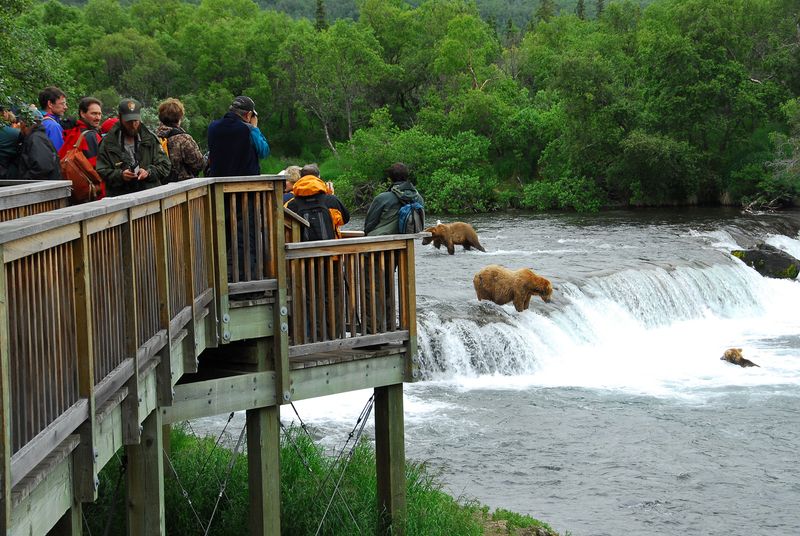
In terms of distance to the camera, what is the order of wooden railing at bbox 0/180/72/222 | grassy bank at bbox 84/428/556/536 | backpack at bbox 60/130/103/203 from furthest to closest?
1. grassy bank at bbox 84/428/556/536
2. backpack at bbox 60/130/103/203
3. wooden railing at bbox 0/180/72/222

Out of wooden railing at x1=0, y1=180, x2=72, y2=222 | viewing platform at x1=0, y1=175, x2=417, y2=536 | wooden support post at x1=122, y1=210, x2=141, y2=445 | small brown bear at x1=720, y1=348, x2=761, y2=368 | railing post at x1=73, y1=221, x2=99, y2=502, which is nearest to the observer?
viewing platform at x1=0, y1=175, x2=417, y2=536

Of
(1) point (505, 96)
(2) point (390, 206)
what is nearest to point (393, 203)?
(2) point (390, 206)

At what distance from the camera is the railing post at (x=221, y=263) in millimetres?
8047

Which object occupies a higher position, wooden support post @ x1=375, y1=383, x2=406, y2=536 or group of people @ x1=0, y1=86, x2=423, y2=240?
group of people @ x1=0, y1=86, x2=423, y2=240

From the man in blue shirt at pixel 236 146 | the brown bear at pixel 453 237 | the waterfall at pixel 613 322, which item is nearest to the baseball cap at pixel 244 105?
the man in blue shirt at pixel 236 146

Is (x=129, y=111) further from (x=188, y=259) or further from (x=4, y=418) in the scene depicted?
(x=4, y=418)

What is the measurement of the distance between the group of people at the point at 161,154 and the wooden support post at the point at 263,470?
1.59 m

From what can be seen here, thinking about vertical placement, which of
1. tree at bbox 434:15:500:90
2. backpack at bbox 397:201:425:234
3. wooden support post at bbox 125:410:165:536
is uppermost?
tree at bbox 434:15:500:90

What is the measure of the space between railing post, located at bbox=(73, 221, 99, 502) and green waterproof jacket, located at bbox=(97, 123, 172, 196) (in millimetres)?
3363

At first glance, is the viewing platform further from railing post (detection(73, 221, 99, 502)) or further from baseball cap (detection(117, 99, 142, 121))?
baseball cap (detection(117, 99, 142, 121))

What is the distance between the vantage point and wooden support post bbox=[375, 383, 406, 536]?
32.1 ft

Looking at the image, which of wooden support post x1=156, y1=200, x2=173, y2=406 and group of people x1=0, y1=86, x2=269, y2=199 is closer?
wooden support post x1=156, y1=200, x2=173, y2=406

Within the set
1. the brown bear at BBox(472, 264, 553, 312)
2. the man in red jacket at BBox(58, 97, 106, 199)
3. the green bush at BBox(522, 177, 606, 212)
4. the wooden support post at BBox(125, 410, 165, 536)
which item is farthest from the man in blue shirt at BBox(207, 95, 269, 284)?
the green bush at BBox(522, 177, 606, 212)

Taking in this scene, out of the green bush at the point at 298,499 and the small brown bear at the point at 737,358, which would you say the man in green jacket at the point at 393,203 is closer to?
the green bush at the point at 298,499
